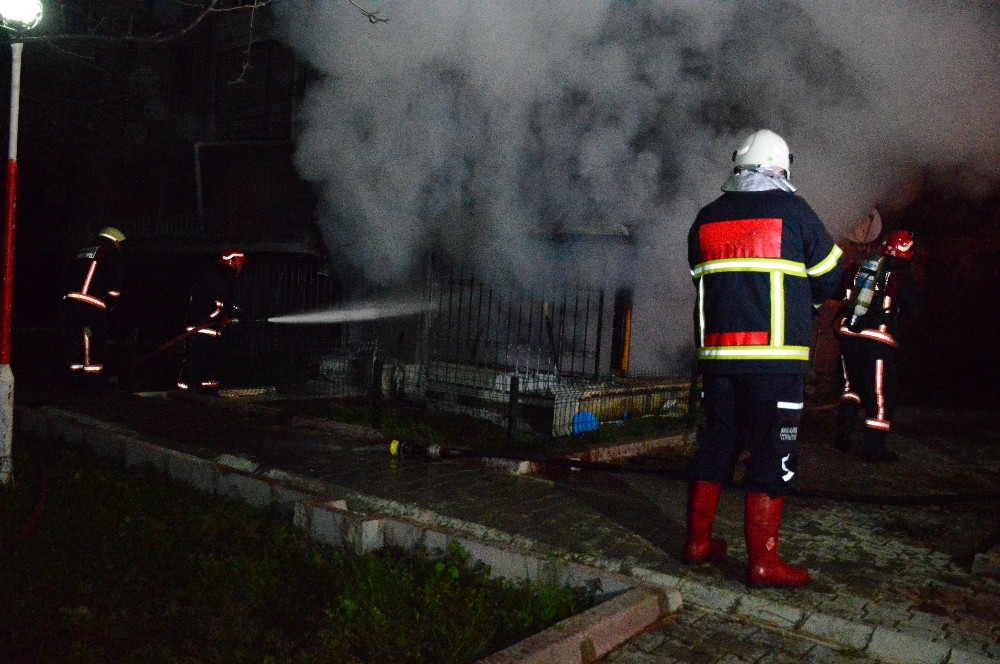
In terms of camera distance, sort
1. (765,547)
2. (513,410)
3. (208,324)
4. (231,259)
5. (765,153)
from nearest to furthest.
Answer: (765,547), (765,153), (513,410), (208,324), (231,259)

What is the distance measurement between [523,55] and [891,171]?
3754mm

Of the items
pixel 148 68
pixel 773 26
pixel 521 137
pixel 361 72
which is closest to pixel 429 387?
pixel 521 137

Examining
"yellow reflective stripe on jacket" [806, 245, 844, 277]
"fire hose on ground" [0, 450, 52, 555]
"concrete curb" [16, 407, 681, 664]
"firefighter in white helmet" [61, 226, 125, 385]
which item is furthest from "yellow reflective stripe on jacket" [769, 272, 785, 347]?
"firefighter in white helmet" [61, 226, 125, 385]

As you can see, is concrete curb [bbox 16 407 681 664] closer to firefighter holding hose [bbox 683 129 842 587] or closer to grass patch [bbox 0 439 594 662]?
grass patch [bbox 0 439 594 662]

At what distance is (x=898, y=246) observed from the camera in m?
6.66

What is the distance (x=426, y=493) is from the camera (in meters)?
5.26

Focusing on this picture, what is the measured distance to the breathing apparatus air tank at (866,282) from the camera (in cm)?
641

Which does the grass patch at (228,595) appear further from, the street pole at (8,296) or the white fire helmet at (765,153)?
the white fire helmet at (765,153)

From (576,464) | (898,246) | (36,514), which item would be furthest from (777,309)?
(36,514)

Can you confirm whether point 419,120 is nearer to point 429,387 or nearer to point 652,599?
point 429,387

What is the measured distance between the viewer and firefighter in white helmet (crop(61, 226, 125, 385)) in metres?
9.09

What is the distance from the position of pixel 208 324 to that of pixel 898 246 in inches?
296

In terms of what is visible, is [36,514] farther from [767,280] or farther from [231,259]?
[231,259]

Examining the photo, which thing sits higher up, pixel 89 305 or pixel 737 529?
pixel 89 305
